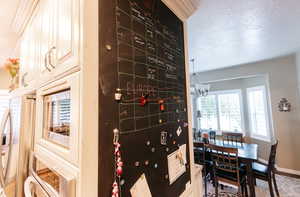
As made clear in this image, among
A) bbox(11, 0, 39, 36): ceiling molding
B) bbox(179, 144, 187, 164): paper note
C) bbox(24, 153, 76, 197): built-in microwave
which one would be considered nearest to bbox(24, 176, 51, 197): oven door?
bbox(24, 153, 76, 197): built-in microwave

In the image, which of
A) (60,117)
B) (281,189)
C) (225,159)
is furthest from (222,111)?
(60,117)

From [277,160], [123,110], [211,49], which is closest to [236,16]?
[211,49]

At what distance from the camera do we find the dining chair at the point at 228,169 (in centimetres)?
233

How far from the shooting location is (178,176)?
44.5 inches

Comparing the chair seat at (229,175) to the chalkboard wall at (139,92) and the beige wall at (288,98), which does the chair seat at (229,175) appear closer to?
the chalkboard wall at (139,92)

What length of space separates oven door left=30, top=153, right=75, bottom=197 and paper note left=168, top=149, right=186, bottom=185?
668 millimetres

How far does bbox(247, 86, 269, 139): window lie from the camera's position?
4113 mm

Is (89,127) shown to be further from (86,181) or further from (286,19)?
(286,19)

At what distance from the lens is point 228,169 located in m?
2.41

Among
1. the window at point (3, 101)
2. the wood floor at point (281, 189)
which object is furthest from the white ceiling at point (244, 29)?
the window at point (3, 101)

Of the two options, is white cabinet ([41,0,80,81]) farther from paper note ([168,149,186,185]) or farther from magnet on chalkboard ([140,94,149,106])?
paper note ([168,149,186,185])

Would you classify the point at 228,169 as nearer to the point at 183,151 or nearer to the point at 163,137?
the point at 183,151

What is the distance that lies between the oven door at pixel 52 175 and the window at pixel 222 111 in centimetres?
538

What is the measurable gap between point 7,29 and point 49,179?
6.67ft
